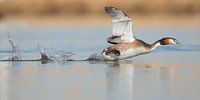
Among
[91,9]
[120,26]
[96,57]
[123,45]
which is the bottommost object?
[96,57]

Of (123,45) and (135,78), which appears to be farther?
(123,45)

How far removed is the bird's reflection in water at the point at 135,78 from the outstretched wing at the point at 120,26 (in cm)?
41

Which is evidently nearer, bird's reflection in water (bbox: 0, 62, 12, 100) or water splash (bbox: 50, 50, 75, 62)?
bird's reflection in water (bbox: 0, 62, 12, 100)

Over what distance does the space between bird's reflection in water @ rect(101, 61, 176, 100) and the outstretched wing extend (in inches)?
16.0

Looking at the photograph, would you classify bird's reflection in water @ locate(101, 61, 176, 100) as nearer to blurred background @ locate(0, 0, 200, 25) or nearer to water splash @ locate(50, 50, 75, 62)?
water splash @ locate(50, 50, 75, 62)

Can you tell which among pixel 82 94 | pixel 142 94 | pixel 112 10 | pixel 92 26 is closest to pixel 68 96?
pixel 82 94

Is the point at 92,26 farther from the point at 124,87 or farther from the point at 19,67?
the point at 124,87

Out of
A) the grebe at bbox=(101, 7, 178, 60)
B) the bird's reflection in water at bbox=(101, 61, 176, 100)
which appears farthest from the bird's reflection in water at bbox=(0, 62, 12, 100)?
the grebe at bbox=(101, 7, 178, 60)

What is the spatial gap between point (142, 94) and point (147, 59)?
4735mm

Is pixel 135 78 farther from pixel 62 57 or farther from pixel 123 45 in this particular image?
pixel 62 57

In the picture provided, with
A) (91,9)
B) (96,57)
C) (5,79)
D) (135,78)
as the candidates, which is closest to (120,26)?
(96,57)

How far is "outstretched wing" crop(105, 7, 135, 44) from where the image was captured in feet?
44.8

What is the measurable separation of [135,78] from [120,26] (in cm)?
258

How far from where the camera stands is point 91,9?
106 ft
